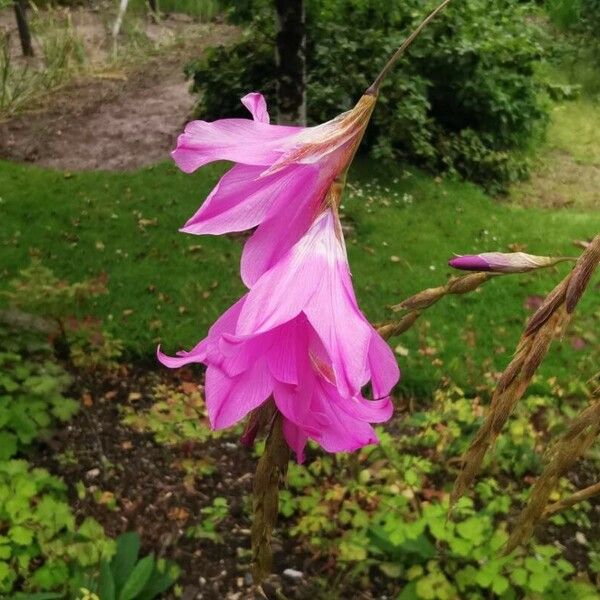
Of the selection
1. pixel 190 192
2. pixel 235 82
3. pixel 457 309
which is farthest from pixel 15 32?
pixel 457 309

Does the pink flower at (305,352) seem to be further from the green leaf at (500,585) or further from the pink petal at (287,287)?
the green leaf at (500,585)

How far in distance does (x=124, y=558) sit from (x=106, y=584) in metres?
0.25

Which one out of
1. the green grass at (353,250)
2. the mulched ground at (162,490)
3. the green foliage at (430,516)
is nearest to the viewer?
the green foliage at (430,516)

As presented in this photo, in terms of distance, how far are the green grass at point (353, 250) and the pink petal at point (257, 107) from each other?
3512 millimetres

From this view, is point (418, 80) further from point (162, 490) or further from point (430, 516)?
point (430, 516)

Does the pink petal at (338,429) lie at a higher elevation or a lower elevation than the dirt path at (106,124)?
higher

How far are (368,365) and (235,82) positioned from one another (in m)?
7.07

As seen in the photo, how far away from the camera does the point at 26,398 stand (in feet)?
11.2

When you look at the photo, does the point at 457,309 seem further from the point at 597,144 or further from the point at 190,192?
the point at 597,144

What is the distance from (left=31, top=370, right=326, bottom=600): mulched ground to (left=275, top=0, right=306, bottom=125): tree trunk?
2.03 meters

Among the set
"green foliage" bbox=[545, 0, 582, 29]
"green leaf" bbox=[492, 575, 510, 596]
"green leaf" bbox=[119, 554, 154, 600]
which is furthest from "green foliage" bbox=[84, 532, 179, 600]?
"green foliage" bbox=[545, 0, 582, 29]

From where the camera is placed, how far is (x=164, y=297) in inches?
185

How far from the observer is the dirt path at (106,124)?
723 centimetres

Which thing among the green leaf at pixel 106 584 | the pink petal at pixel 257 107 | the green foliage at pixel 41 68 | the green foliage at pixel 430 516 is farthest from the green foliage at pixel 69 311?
the green foliage at pixel 41 68
